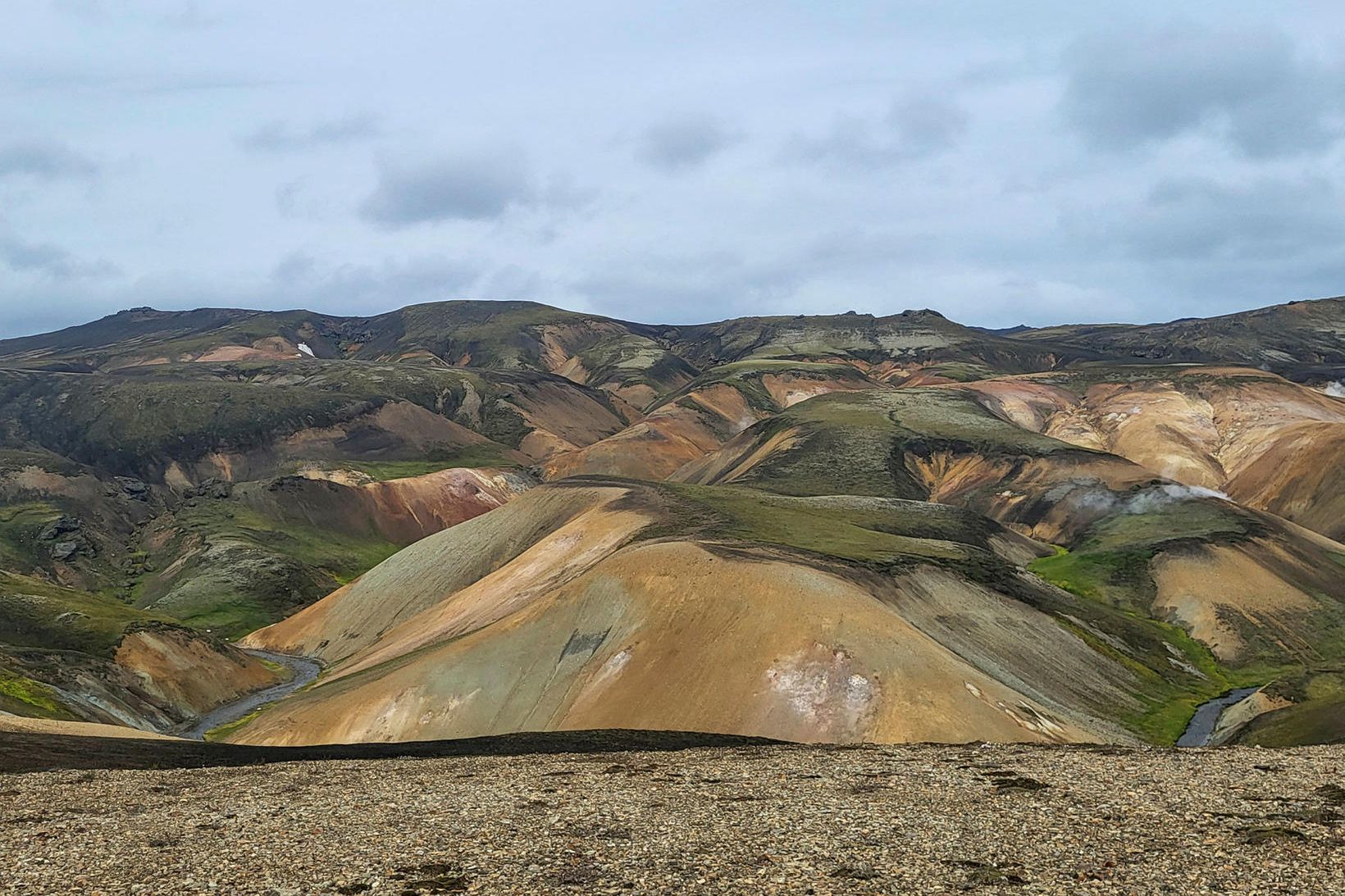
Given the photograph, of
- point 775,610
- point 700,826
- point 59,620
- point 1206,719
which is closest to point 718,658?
point 775,610

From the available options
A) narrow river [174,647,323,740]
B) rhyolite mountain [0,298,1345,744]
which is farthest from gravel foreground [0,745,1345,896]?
narrow river [174,647,323,740]

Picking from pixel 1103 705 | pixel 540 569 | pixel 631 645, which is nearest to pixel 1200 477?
pixel 1103 705

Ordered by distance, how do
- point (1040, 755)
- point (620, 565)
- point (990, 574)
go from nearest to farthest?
point (1040, 755) → point (620, 565) → point (990, 574)

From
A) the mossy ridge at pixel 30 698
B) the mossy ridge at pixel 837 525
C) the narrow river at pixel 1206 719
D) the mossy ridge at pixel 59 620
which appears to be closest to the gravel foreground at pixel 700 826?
the narrow river at pixel 1206 719

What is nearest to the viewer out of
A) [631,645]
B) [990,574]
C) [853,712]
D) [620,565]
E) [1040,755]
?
[1040,755]

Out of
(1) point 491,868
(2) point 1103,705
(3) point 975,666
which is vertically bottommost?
(2) point 1103,705

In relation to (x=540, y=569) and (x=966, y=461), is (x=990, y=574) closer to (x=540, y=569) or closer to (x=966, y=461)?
(x=540, y=569)

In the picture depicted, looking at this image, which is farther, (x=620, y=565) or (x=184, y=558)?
(x=184, y=558)

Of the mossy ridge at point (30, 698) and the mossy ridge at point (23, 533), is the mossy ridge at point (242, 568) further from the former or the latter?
the mossy ridge at point (30, 698)
